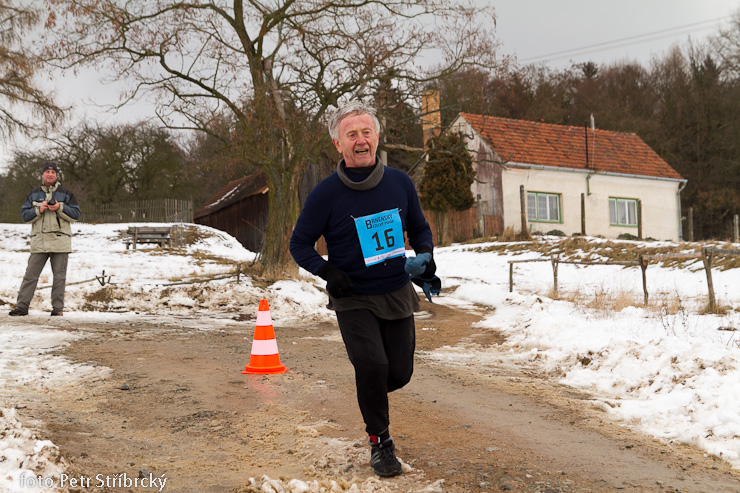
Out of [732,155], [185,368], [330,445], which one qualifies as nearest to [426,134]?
[732,155]

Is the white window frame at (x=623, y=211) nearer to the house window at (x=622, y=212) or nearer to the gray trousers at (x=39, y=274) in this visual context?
the house window at (x=622, y=212)

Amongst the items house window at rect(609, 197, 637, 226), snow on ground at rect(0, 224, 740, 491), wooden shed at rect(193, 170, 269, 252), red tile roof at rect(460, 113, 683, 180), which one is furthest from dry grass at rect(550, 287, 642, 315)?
wooden shed at rect(193, 170, 269, 252)

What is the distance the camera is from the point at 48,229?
9.92m

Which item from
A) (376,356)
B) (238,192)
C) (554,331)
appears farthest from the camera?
(238,192)

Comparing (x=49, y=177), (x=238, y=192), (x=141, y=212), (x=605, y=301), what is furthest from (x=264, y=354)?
(x=238, y=192)

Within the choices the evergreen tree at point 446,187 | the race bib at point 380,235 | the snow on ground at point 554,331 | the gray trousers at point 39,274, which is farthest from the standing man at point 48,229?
the evergreen tree at point 446,187

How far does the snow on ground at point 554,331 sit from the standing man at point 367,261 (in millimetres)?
734

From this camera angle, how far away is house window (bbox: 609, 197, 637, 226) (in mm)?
32688

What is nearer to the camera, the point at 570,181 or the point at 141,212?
the point at 570,181

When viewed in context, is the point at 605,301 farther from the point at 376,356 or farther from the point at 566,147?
the point at 566,147

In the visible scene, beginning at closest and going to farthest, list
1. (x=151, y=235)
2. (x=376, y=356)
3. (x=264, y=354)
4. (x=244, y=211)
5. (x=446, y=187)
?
(x=376, y=356) < (x=264, y=354) < (x=151, y=235) < (x=446, y=187) < (x=244, y=211)

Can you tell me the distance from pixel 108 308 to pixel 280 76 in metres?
6.70

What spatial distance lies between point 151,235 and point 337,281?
2483 cm

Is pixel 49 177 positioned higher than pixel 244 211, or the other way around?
pixel 244 211
